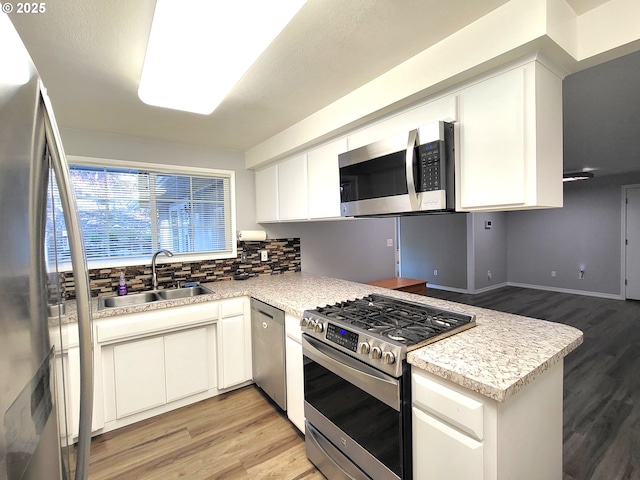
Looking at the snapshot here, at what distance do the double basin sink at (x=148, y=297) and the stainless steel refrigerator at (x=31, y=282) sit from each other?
68.7 inches

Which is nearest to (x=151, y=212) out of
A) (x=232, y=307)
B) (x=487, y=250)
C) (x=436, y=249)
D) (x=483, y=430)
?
(x=232, y=307)

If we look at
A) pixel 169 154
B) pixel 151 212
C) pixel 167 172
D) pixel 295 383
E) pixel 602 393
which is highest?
pixel 169 154

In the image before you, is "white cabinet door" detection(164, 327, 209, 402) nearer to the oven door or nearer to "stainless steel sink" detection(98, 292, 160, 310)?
"stainless steel sink" detection(98, 292, 160, 310)

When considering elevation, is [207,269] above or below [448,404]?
above

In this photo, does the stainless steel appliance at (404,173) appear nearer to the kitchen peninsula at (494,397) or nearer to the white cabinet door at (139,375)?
the kitchen peninsula at (494,397)

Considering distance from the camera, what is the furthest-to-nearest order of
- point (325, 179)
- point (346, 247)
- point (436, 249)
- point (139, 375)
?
point (436, 249), point (346, 247), point (325, 179), point (139, 375)

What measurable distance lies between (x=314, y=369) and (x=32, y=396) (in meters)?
1.38

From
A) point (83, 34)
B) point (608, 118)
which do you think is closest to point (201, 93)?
point (83, 34)

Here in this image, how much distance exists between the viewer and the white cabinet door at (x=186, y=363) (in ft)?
7.70

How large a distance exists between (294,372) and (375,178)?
1385mm

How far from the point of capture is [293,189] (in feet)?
9.37

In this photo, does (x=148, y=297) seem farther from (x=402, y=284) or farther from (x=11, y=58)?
(x=402, y=284)

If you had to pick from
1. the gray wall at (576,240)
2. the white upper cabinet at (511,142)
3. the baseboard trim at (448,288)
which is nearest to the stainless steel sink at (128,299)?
the white upper cabinet at (511,142)

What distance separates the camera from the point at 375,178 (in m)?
1.91
